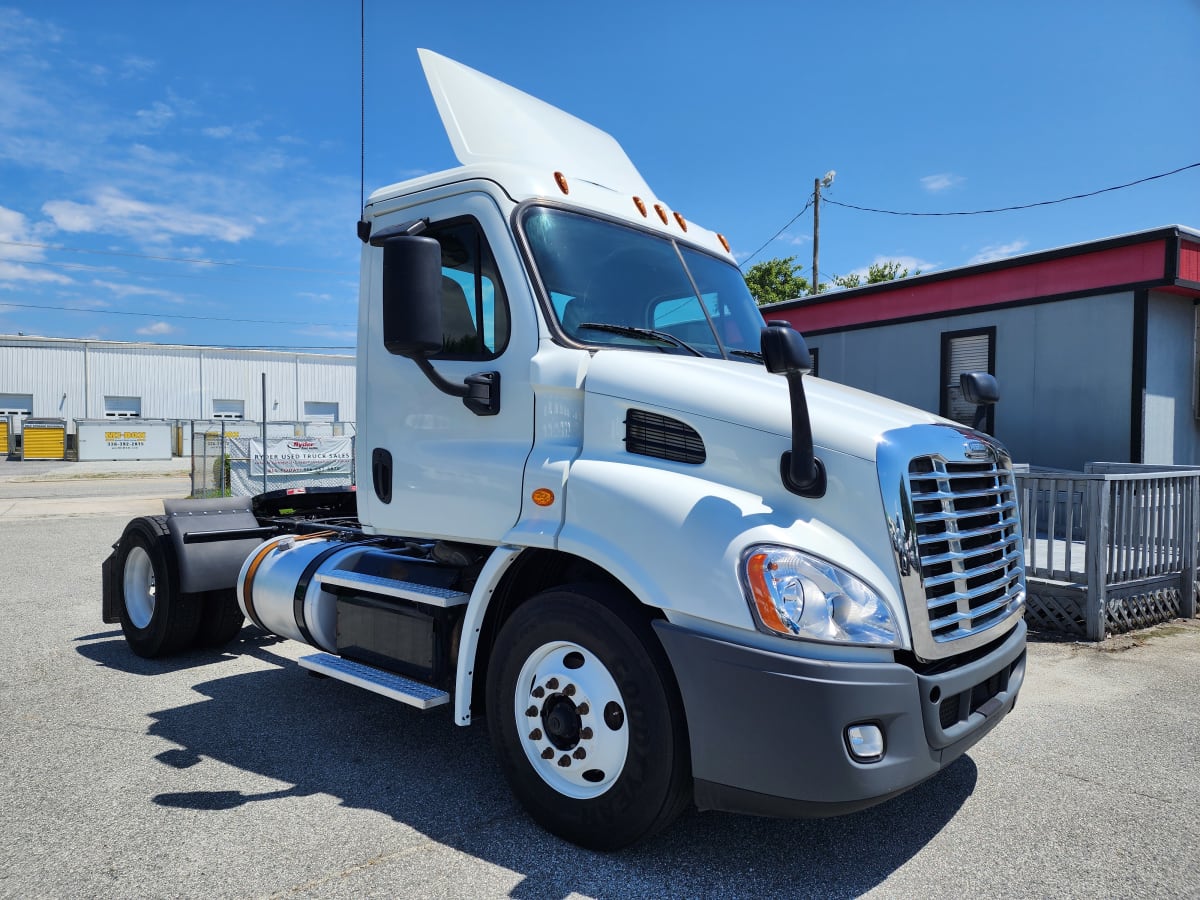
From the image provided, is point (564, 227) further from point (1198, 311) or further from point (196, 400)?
point (196, 400)

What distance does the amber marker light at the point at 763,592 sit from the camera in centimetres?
263

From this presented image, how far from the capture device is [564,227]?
11.9 ft

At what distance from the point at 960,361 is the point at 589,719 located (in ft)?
35.5

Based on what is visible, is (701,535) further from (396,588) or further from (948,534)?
(396,588)

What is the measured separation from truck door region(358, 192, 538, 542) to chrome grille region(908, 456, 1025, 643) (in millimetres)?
1571

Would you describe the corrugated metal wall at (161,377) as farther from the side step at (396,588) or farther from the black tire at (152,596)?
the side step at (396,588)

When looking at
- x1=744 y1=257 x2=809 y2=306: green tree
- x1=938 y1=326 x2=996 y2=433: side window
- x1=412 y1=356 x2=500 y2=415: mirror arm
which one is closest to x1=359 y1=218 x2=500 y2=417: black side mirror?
x1=412 y1=356 x2=500 y2=415: mirror arm

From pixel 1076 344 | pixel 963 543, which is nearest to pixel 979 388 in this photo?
pixel 963 543

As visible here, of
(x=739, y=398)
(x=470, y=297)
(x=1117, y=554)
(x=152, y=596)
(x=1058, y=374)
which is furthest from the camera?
(x=1058, y=374)

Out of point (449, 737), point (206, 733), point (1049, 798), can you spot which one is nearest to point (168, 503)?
point (206, 733)

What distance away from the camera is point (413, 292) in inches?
124

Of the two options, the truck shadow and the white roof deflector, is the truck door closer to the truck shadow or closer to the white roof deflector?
the white roof deflector

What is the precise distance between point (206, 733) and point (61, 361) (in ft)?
176

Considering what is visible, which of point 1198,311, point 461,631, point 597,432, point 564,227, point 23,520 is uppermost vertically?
point 1198,311
